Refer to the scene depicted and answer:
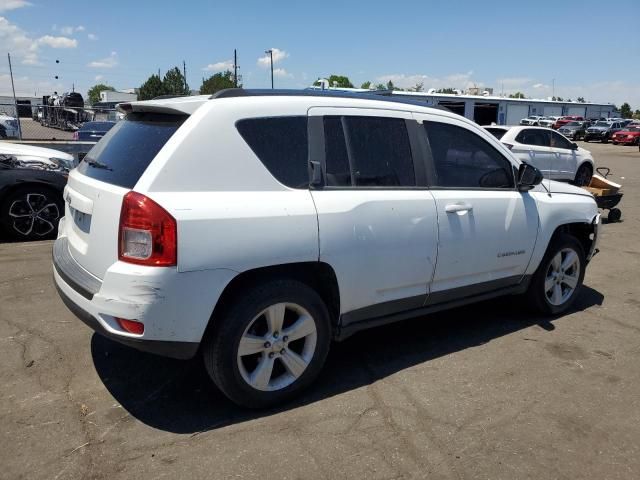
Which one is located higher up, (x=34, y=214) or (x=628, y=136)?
(x=34, y=214)

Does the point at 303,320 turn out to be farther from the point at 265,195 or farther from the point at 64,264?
the point at 64,264

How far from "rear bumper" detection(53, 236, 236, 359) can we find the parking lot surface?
1.84 ft

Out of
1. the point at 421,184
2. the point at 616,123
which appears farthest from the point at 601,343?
the point at 616,123

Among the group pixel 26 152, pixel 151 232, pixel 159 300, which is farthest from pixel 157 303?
pixel 26 152

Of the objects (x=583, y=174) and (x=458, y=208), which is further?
(x=583, y=174)

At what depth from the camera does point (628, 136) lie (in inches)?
1531

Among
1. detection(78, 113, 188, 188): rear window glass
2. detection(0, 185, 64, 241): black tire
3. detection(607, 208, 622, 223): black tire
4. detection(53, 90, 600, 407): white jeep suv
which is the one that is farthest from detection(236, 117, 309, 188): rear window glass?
detection(607, 208, 622, 223): black tire

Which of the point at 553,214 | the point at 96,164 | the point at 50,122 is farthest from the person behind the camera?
→ the point at 50,122

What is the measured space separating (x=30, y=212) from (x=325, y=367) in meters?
5.13

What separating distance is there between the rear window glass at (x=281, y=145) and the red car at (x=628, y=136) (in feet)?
137

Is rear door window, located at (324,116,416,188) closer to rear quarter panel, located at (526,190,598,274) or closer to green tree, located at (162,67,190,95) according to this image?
rear quarter panel, located at (526,190,598,274)

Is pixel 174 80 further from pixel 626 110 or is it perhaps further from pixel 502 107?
pixel 626 110

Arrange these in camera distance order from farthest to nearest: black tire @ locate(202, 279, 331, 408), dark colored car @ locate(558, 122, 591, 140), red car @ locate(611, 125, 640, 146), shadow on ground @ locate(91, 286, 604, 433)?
dark colored car @ locate(558, 122, 591, 140) → red car @ locate(611, 125, 640, 146) → shadow on ground @ locate(91, 286, 604, 433) → black tire @ locate(202, 279, 331, 408)

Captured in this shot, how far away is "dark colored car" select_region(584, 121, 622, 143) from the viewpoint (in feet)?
140
